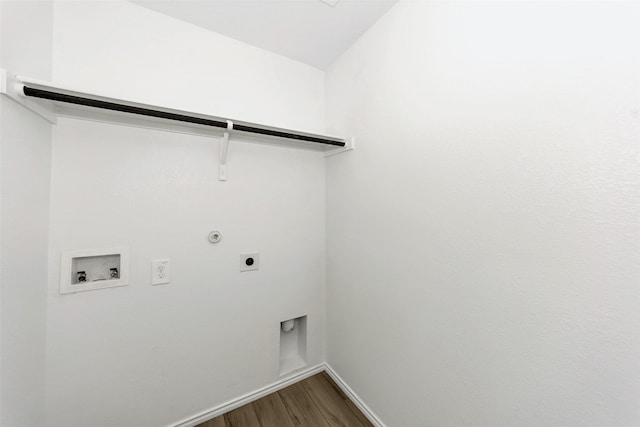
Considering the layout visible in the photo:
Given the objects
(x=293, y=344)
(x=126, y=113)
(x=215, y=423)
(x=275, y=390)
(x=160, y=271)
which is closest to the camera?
(x=126, y=113)

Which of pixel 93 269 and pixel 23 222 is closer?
pixel 23 222

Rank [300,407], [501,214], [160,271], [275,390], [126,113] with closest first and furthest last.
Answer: [501,214] < [126,113] < [160,271] < [300,407] < [275,390]

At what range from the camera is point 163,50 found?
52.9 inches

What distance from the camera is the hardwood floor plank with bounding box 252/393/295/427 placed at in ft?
4.77

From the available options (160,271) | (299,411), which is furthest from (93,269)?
(299,411)

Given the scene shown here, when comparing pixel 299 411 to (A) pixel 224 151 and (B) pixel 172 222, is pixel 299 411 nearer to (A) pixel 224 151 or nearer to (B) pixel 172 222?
(B) pixel 172 222

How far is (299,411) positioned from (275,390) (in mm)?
249

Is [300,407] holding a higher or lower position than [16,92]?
lower

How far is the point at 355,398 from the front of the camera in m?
1.57

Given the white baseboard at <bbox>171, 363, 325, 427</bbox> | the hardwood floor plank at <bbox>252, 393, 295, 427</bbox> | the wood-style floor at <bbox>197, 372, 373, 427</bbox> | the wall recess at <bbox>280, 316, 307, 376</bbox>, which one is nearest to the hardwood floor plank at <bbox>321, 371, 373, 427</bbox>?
the wood-style floor at <bbox>197, 372, 373, 427</bbox>

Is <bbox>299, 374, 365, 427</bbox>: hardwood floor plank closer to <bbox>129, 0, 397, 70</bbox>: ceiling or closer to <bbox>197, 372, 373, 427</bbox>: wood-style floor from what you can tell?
<bbox>197, 372, 373, 427</bbox>: wood-style floor

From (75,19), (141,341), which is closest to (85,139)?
(75,19)

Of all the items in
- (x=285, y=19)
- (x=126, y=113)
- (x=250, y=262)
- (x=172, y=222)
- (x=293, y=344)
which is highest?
(x=285, y=19)

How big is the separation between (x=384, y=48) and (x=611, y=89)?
3.43 ft
